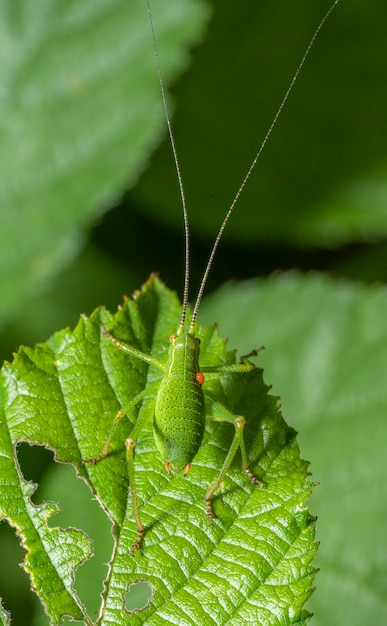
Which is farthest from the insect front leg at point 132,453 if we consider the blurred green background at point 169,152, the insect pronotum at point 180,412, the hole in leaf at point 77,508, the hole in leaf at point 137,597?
the blurred green background at point 169,152

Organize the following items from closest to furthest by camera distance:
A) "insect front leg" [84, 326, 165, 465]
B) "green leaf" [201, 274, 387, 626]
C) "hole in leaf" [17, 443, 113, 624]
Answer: "insect front leg" [84, 326, 165, 465] → "hole in leaf" [17, 443, 113, 624] → "green leaf" [201, 274, 387, 626]

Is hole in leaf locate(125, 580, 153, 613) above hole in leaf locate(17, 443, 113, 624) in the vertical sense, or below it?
below

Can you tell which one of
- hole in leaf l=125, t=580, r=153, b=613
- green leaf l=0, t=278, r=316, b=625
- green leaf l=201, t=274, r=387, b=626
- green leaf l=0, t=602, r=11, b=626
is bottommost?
green leaf l=0, t=602, r=11, b=626

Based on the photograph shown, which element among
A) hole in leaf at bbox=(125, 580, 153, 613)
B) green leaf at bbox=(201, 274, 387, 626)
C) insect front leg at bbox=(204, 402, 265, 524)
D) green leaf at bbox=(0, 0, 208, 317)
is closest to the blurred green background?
green leaf at bbox=(0, 0, 208, 317)

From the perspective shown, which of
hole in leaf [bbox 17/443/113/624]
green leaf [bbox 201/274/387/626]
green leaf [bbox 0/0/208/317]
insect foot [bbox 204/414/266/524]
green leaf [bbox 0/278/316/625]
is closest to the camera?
green leaf [bbox 0/278/316/625]

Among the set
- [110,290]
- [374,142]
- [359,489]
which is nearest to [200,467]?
[359,489]

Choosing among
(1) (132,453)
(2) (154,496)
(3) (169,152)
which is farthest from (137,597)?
(3) (169,152)

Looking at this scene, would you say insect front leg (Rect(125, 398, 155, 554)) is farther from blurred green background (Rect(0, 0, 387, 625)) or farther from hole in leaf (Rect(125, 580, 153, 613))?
blurred green background (Rect(0, 0, 387, 625))
